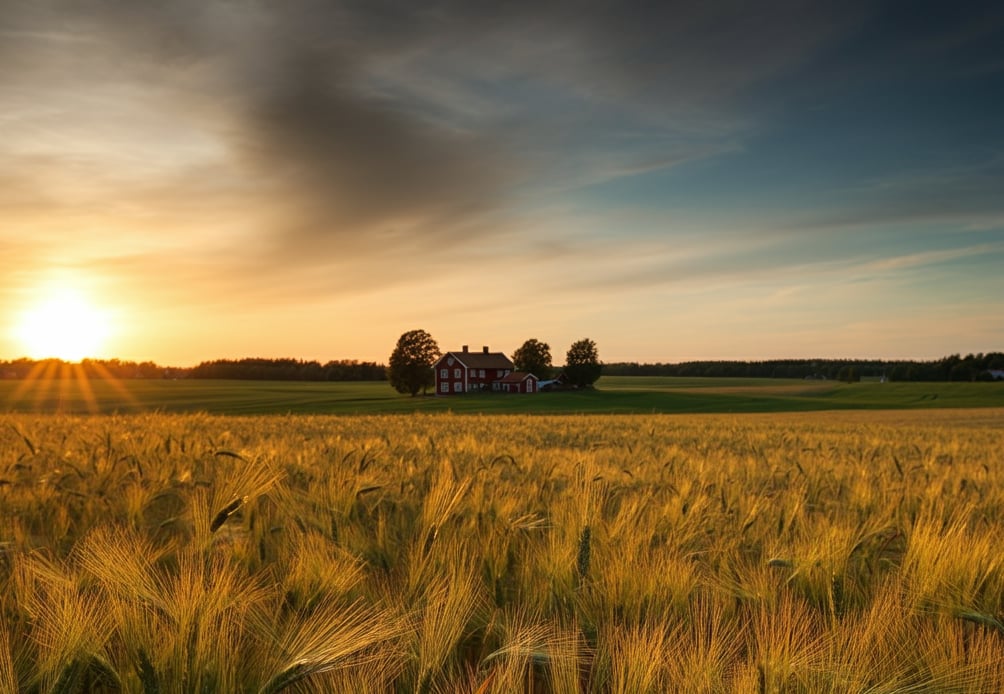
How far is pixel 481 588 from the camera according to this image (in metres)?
2.33

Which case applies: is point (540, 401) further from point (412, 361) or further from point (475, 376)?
point (475, 376)

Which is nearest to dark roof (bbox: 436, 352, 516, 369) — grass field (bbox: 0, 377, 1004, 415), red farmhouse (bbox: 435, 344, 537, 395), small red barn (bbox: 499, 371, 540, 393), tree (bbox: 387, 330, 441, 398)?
red farmhouse (bbox: 435, 344, 537, 395)

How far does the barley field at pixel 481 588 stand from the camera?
1491 mm

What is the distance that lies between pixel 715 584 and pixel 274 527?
205 cm

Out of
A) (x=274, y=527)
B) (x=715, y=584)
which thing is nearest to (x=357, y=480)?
(x=274, y=527)

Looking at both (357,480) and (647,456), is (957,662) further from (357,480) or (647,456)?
(647,456)

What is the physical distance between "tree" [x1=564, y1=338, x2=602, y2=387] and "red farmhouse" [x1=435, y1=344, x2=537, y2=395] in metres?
5.40

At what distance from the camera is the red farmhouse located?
293 feet

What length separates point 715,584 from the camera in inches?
93.3

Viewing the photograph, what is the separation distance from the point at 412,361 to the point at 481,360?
1852cm

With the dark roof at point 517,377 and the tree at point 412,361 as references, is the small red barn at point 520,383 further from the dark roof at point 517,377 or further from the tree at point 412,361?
the tree at point 412,361

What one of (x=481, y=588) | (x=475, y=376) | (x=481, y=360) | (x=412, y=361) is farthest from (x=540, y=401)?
(x=481, y=588)

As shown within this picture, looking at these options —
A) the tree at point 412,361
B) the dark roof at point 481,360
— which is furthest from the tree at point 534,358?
the tree at point 412,361

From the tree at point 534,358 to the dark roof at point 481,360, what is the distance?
4.62 ft
